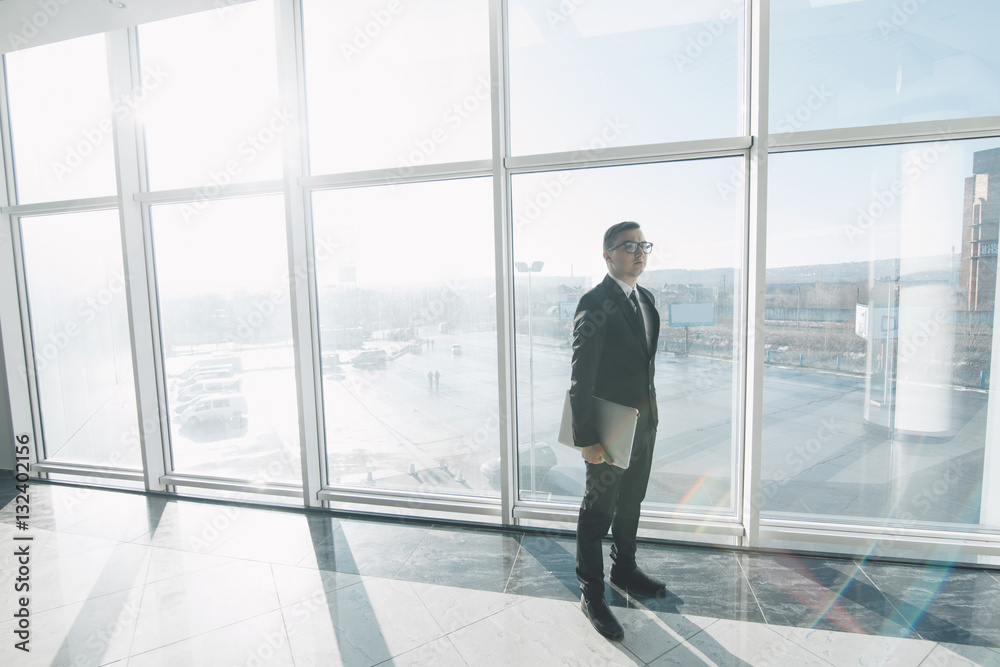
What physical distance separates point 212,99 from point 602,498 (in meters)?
3.84

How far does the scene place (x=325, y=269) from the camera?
10.5 ft

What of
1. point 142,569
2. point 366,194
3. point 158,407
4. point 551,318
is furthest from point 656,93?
point 158,407

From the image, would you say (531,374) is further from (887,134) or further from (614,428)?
(887,134)

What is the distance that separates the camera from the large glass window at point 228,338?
10.9 feet

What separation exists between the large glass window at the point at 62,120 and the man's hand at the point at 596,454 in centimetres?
415

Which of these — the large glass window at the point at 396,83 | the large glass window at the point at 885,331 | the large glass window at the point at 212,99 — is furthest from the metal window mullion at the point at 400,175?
the large glass window at the point at 885,331

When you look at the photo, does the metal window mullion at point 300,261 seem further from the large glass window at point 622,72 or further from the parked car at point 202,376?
the large glass window at point 622,72

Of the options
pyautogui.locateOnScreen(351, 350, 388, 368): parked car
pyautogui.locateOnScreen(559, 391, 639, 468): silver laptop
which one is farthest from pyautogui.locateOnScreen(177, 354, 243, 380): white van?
pyautogui.locateOnScreen(559, 391, 639, 468): silver laptop

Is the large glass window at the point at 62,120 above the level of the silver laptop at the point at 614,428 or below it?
above

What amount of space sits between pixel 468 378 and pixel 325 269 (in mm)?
1303

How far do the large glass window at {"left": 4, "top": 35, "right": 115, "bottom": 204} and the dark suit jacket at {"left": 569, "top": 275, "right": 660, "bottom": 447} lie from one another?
153 inches

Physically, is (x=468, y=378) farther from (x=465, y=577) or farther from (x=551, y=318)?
(x=465, y=577)

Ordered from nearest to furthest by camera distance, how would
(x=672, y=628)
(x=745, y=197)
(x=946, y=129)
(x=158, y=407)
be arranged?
(x=672, y=628) < (x=946, y=129) < (x=745, y=197) < (x=158, y=407)

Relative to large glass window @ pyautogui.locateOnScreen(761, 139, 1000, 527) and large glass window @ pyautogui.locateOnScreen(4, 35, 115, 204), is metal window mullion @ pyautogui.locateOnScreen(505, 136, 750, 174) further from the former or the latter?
large glass window @ pyautogui.locateOnScreen(4, 35, 115, 204)
